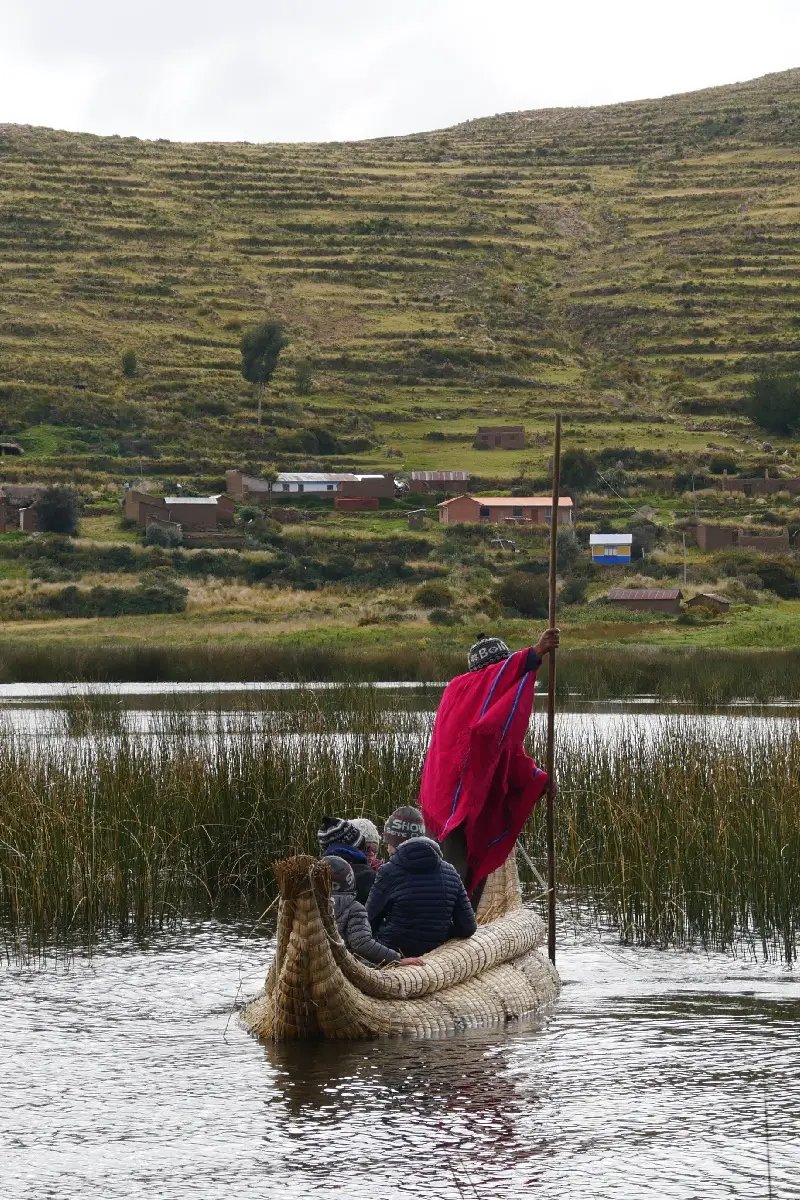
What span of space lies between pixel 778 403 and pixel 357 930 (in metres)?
80.0

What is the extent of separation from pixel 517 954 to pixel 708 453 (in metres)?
73.0

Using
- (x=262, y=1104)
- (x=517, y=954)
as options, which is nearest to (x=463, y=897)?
(x=517, y=954)

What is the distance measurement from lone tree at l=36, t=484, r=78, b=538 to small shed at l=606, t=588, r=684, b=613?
69.8 ft

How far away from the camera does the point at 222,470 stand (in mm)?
78562

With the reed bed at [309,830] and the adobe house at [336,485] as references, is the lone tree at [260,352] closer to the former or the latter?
the adobe house at [336,485]

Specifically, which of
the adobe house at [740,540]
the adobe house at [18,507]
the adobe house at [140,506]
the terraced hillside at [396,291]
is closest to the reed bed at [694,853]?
the adobe house at [740,540]

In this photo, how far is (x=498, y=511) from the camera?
70.9 metres

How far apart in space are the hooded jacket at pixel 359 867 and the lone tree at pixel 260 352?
270 feet

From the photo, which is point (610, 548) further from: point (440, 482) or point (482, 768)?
point (482, 768)

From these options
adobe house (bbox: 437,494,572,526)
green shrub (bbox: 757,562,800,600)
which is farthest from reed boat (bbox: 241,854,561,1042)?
adobe house (bbox: 437,494,572,526)

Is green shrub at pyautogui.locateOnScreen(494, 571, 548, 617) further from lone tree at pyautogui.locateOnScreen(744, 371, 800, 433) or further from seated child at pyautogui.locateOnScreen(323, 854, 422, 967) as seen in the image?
seated child at pyautogui.locateOnScreen(323, 854, 422, 967)

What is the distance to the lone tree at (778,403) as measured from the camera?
8500cm

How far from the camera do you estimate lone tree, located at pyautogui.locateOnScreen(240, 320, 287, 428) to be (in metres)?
91.1

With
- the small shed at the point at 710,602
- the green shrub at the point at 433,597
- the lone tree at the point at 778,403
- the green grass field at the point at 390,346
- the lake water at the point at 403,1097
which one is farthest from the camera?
the lone tree at the point at 778,403
